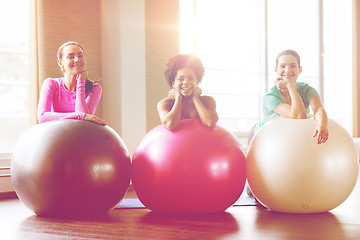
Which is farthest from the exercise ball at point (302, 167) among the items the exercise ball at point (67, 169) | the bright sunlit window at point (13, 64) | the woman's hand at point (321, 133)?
the bright sunlit window at point (13, 64)

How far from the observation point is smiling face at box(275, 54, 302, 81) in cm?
245

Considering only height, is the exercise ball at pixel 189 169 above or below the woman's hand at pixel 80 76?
below

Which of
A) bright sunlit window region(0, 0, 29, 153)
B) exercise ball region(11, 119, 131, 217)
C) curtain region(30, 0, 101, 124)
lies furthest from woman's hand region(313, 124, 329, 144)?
bright sunlit window region(0, 0, 29, 153)

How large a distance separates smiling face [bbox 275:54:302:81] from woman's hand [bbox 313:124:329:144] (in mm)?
375

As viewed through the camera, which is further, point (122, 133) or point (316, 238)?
point (122, 133)

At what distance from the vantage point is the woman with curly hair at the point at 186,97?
235 cm

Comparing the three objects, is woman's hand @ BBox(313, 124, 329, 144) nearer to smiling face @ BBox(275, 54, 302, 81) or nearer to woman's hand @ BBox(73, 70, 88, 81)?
smiling face @ BBox(275, 54, 302, 81)

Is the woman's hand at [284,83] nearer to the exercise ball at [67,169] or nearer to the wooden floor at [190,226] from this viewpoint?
the wooden floor at [190,226]

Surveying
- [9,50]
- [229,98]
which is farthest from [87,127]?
[229,98]

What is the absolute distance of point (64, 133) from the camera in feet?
7.18

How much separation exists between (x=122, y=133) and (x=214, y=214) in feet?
4.86

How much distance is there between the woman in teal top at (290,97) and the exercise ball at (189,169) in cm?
34

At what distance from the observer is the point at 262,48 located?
16.9 ft

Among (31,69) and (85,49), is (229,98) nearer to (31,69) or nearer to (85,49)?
(85,49)
